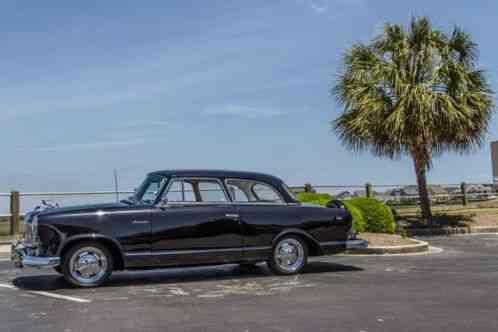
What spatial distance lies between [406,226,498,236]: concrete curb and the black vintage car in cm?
889

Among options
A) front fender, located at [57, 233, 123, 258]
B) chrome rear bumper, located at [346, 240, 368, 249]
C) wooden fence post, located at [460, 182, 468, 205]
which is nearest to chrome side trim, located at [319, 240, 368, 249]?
chrome rear bumper, located at [346, 240, 368, 249]

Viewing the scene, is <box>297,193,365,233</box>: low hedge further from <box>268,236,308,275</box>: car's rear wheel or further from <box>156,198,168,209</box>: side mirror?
<box>156,198,168,209</box>: side mirror

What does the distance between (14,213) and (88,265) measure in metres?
9.31

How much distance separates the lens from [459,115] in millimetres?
19109

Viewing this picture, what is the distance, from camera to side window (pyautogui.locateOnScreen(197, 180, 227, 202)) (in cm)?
969

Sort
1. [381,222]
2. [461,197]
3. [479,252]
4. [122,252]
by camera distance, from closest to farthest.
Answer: [122,252] → [479,252] → [381,222] → [461,197]

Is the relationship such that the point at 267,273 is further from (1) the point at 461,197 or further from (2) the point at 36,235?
(1) the point at 461,197

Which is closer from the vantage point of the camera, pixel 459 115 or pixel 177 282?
pixel 177 282

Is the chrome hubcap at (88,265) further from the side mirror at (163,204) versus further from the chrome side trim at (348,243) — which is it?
the chrome side trim at (348,243)

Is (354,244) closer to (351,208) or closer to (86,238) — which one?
(86,238)

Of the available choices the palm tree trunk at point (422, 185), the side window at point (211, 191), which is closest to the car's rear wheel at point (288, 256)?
the side window at point (211, 191)

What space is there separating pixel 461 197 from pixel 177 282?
1973 cm

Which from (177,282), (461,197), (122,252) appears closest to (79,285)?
(122,252)

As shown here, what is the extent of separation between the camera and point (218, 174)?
994 cm
